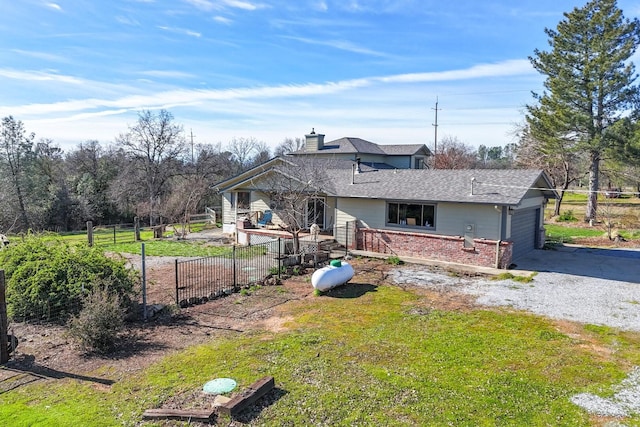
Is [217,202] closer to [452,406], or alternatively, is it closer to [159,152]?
[159,152]

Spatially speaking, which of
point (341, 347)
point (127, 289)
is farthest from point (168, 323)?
point (341, 347)

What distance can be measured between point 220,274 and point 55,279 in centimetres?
617

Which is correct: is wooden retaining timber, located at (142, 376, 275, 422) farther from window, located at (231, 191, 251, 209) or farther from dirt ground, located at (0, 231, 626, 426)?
window, located at (231, 191, 251, 209)

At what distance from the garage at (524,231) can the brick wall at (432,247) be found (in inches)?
66.4

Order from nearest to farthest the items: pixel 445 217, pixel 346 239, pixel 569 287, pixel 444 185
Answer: pixel 569 287 < pixel 445 217 < pixel 444 185 < pixel 346 239

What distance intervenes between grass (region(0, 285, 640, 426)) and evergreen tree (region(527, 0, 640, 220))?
2808 centimetres

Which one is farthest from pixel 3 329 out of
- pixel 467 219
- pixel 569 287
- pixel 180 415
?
pixel 467 219

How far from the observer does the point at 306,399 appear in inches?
256

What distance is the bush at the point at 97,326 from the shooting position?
8250mm

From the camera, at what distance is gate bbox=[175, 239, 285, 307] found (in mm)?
12484

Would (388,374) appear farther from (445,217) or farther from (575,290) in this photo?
(445,217)

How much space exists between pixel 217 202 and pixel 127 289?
33691mm

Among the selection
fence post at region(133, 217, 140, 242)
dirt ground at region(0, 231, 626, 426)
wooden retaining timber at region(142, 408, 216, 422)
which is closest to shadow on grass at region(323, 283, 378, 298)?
dirt ground at region(0, 231, 626, 426)

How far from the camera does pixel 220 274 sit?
15.5 m
